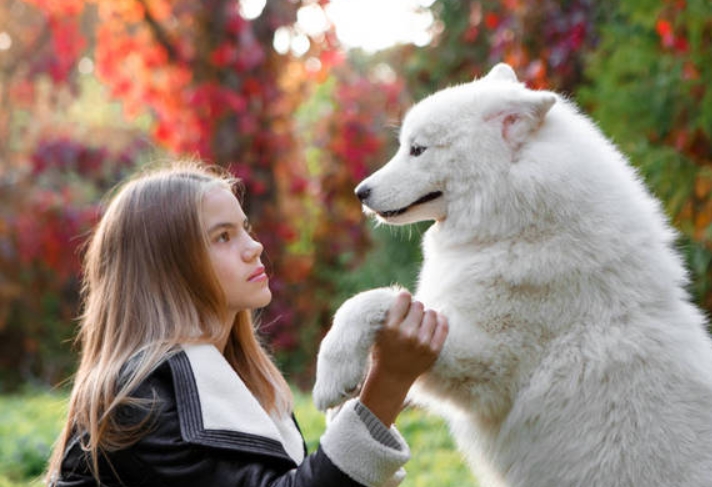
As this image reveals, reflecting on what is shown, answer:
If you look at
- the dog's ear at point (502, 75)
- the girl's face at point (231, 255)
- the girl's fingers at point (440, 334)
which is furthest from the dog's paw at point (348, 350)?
the dog's ear at point (502, 75)

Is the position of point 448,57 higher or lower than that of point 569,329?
higher

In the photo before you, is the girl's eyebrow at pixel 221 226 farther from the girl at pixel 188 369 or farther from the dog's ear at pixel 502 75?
the dog's ear at pixel 502 75

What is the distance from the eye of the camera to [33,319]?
11836mm

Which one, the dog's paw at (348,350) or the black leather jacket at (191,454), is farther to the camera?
the dog's paw at (348,350)

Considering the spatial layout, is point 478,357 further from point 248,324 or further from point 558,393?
point 248,324

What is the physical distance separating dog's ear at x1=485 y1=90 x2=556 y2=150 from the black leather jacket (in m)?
0.99

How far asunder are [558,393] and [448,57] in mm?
7357

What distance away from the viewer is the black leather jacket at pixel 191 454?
2.07m

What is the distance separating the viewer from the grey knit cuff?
2.10 metres

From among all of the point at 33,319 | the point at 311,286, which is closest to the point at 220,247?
the point at 311,286

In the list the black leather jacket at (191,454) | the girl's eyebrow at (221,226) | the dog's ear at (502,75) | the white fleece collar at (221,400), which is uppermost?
the dog's ear at (502,75)

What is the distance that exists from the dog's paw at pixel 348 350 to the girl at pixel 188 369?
0.12 ft

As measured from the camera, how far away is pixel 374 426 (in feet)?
6.91

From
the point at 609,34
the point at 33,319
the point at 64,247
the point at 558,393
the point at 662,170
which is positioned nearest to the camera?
the point at 558,393
